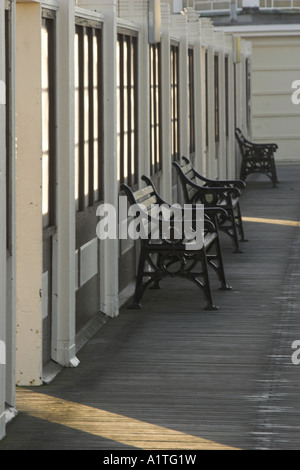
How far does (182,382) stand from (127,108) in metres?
3.76

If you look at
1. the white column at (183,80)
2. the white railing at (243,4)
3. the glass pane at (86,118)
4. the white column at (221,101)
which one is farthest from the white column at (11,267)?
the white railing at (243,4)

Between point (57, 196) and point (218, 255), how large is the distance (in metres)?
2.90

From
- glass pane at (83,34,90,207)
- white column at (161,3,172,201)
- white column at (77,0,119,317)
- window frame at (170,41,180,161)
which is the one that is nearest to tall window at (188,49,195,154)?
window frame at (170,41,180,161)

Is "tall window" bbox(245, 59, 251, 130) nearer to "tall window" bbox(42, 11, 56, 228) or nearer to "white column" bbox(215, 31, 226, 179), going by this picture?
"white column" bbox(215, 31, 226, 179)

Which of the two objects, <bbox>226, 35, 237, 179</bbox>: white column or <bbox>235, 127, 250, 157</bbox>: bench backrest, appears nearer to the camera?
<bbox>226, 35, 237, 179</bbox>: white column

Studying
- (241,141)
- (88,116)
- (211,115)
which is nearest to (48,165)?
(88,116)

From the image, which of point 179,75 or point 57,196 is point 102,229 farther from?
point 179,75

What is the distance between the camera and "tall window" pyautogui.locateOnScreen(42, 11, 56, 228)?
273 inches

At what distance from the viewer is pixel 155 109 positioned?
38.4ft

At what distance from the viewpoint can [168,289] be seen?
10078 mm

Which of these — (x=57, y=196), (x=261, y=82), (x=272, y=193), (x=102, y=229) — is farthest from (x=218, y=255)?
(x=261, y=82)

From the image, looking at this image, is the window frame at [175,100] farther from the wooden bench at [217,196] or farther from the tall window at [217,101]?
the tall window at [217,101]

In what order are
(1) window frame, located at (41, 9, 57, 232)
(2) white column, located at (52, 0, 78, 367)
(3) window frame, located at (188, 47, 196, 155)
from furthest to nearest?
(3) window frame, located at (188, 47, 196, 155) → (2) white column, located at (52, 0, 78, 367) → (1) window frame, located at (41, 9, 57, 232)

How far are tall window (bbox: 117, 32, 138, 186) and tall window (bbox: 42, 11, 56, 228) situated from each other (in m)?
2.47
